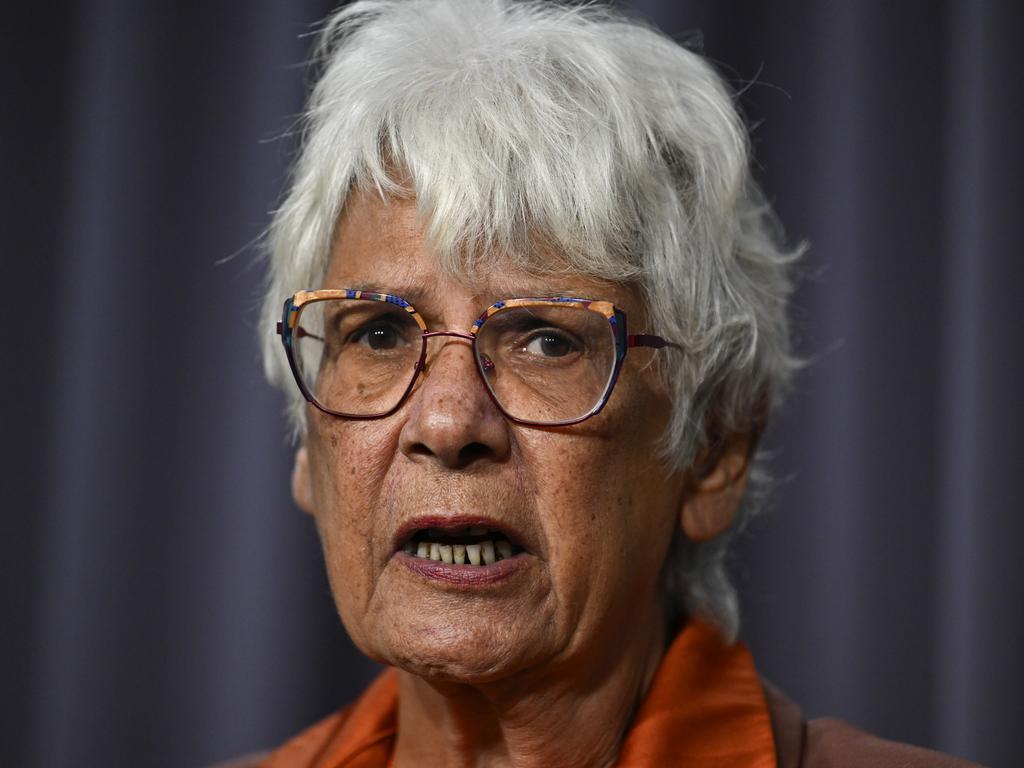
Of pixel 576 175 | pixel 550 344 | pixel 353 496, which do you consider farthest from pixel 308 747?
pixel 576 175

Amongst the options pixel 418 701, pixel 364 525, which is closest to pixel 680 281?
pixel 364 525

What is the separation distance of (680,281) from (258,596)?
1231 millimetres

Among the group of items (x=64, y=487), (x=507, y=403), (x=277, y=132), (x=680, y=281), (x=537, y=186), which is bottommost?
(x=64, y=487)

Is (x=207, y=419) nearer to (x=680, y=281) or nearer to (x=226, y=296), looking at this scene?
(x=226, y=296)

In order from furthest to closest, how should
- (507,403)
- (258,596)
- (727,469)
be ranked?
(258,596)
(727,469)
(507,403)

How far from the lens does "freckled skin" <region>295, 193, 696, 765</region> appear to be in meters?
1.28

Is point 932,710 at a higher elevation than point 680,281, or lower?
lower

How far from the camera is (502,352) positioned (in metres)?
1.34

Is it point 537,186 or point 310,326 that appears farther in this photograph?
point 310,326

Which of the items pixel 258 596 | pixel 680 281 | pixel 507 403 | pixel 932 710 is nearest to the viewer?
pixel 507 403

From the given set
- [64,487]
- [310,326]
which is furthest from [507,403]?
[64,487]

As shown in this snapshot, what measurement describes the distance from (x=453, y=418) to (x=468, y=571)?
0.17 metres

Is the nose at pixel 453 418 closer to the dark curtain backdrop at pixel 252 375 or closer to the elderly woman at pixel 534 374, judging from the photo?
the elderly woman at pixel 534 374

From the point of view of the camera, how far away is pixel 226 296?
2.34 m
